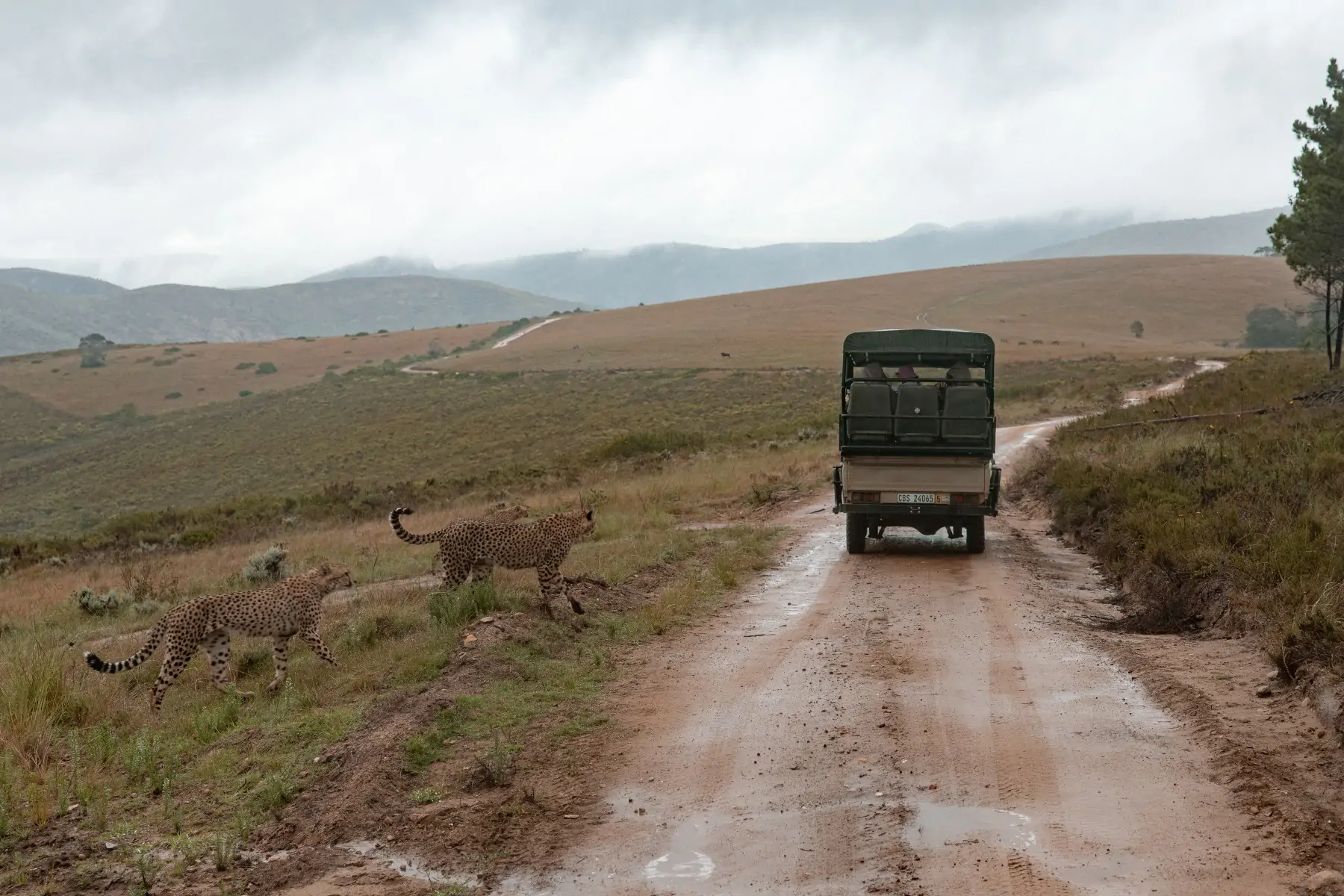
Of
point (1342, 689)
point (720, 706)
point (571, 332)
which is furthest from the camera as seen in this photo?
point (571, 332)

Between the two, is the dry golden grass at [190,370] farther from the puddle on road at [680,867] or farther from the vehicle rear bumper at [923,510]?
the puddle on road at [680,867]

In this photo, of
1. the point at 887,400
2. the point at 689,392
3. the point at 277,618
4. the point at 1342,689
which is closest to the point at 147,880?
the point at 277,618

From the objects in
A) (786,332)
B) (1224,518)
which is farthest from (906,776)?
(786,332)

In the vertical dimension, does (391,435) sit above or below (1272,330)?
below

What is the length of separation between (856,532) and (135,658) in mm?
9303

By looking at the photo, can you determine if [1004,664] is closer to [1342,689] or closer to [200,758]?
[1342,689]

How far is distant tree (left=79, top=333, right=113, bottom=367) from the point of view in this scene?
359 feet

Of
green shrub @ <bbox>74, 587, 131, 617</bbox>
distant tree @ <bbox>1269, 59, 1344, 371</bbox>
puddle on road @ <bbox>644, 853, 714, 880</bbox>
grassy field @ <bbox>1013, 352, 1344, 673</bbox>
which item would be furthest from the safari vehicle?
distant tree @ <bbox>1269, 59, 1344, 371</bbox>

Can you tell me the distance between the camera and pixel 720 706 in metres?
8.41

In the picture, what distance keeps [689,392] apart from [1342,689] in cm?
5863

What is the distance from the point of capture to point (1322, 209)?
124ft

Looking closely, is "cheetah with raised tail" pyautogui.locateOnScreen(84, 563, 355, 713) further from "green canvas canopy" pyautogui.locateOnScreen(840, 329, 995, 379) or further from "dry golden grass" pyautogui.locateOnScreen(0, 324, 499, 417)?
"dry golden grass" pyautogui.locateOnScreen(0, 324, 499, 417)

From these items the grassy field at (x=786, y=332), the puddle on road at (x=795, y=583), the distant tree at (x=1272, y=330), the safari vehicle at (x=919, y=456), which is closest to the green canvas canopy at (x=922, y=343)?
the safari vehicle at (x=919, y=456)

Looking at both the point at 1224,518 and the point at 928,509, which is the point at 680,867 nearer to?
the point at 1224,518
